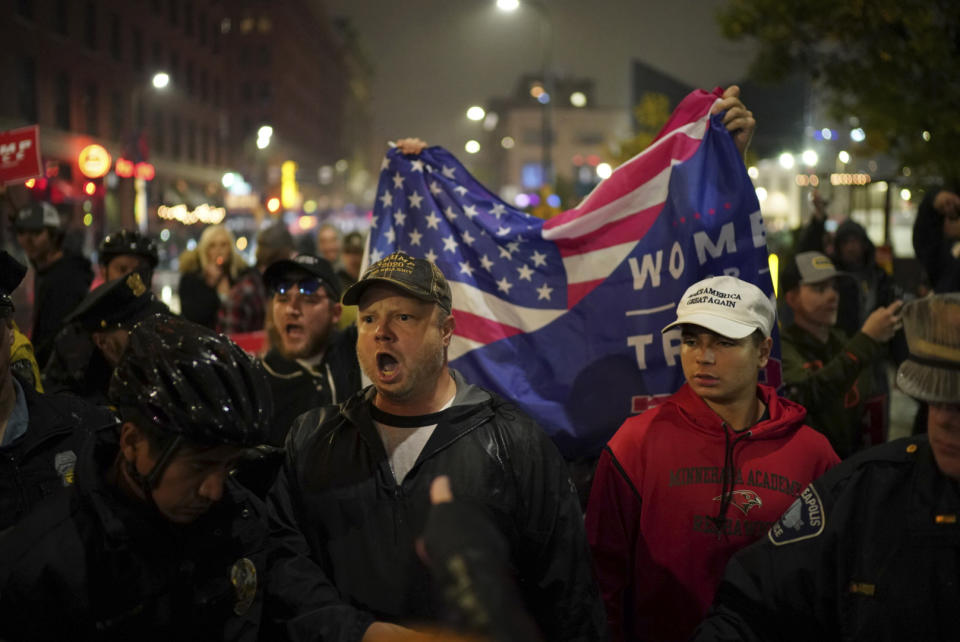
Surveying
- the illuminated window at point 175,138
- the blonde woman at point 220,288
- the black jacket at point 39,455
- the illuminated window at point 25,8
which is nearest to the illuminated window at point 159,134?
the illuminated window at point 175,138

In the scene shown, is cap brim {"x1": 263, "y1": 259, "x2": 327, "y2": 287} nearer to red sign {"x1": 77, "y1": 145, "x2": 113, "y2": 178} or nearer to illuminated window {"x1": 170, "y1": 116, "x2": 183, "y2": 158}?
red sign {"x1": 77, "y1": 145, "x2": 113, "y2": 178}

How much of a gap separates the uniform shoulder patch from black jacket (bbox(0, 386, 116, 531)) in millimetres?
2106

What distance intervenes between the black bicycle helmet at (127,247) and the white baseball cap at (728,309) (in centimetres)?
405

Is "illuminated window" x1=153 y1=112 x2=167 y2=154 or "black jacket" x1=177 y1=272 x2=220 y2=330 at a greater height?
"illuminated window" x1=153 y1=112 x2=167 y2=154

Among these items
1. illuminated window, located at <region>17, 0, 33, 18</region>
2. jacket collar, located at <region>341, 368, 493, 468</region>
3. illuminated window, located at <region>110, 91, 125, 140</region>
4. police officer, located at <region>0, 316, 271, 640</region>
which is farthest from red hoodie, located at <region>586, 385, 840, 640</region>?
illuminated window, located at <region>110, 91, 125, 140</region>

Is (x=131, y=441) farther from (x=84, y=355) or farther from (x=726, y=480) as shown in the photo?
(x=84, y=355)

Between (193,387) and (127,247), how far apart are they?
4298 millimetres

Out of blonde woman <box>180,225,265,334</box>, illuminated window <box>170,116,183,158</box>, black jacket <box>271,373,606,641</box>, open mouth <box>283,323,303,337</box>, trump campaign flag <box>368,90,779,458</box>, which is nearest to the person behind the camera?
black jacket <box>271,373,606,641</box>

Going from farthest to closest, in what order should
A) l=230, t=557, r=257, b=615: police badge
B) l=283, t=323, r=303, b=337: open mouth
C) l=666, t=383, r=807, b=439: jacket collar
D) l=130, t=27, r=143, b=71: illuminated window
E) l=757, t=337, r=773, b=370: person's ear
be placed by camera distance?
l=130, t=27, r=143, b=71: illuminated window, l=283, t=323, r=303, b=337: open mouth, l=757, t=337, r=773, b=370: person's ear, l=666, t=383, r=807, b=439: jacket collar, l=230, t=557, r=257, b=615: police badge

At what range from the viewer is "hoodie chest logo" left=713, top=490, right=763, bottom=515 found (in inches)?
121

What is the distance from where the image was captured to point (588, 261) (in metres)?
4.57

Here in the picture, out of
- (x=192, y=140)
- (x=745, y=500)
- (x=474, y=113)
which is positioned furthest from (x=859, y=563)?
(x=192, y=140)

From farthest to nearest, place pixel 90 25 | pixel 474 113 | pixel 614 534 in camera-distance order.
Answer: pixel 90 25 → pixel 474 113 → pixel 614 534

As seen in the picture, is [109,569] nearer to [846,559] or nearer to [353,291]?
[353,291]
